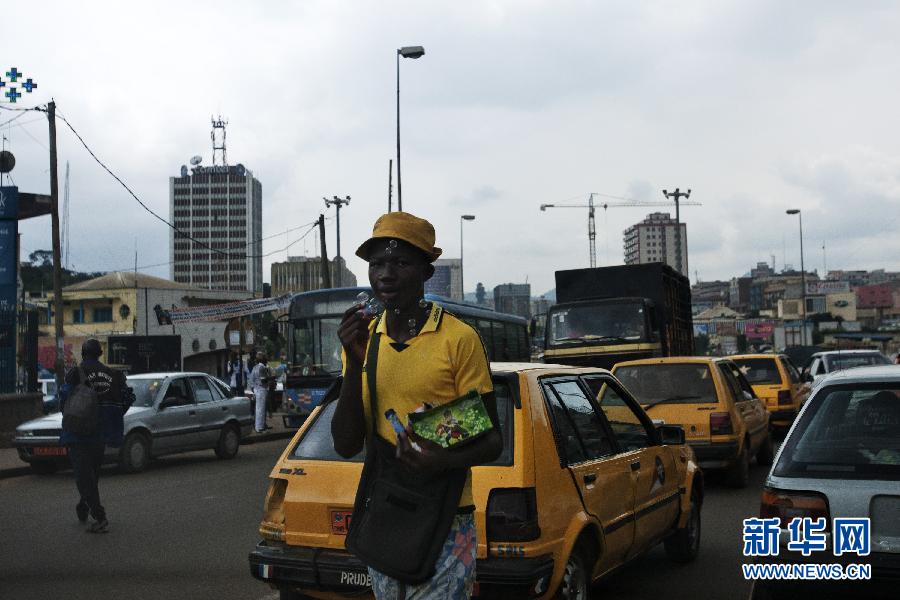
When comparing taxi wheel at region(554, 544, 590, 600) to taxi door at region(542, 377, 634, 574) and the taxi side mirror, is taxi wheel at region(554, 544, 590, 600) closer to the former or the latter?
taxi door at region(542, 377, 634, 574)

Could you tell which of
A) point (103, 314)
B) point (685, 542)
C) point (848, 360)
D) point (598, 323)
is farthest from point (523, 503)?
point (103, 314)

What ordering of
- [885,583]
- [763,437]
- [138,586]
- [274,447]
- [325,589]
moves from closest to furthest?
[885,583] → [325,589] → [138,586] → [763,437] → [274,447]

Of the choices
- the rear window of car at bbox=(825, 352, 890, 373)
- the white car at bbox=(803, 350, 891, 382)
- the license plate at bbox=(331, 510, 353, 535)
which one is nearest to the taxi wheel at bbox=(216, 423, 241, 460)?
the white car at bbox=(803, 350, 891, 382)

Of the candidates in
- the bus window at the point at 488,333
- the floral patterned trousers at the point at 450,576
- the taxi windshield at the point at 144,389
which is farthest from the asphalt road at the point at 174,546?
the bus window at the point at 488,333

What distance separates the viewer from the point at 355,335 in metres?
3.17

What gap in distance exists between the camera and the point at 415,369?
3080 mm

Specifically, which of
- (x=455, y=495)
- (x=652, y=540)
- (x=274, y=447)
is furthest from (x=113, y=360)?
(x=455, y=495)

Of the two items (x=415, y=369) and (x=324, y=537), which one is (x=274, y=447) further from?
(x=415, y=369)

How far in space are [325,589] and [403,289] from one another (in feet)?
7.77

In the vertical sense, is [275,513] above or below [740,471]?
above

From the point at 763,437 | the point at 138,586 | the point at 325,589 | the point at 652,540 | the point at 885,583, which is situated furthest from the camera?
the point at 763,437

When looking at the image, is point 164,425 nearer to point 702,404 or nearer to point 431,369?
point 702,404

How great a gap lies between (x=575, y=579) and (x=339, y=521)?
126cm

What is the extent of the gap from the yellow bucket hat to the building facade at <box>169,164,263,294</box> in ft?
515
